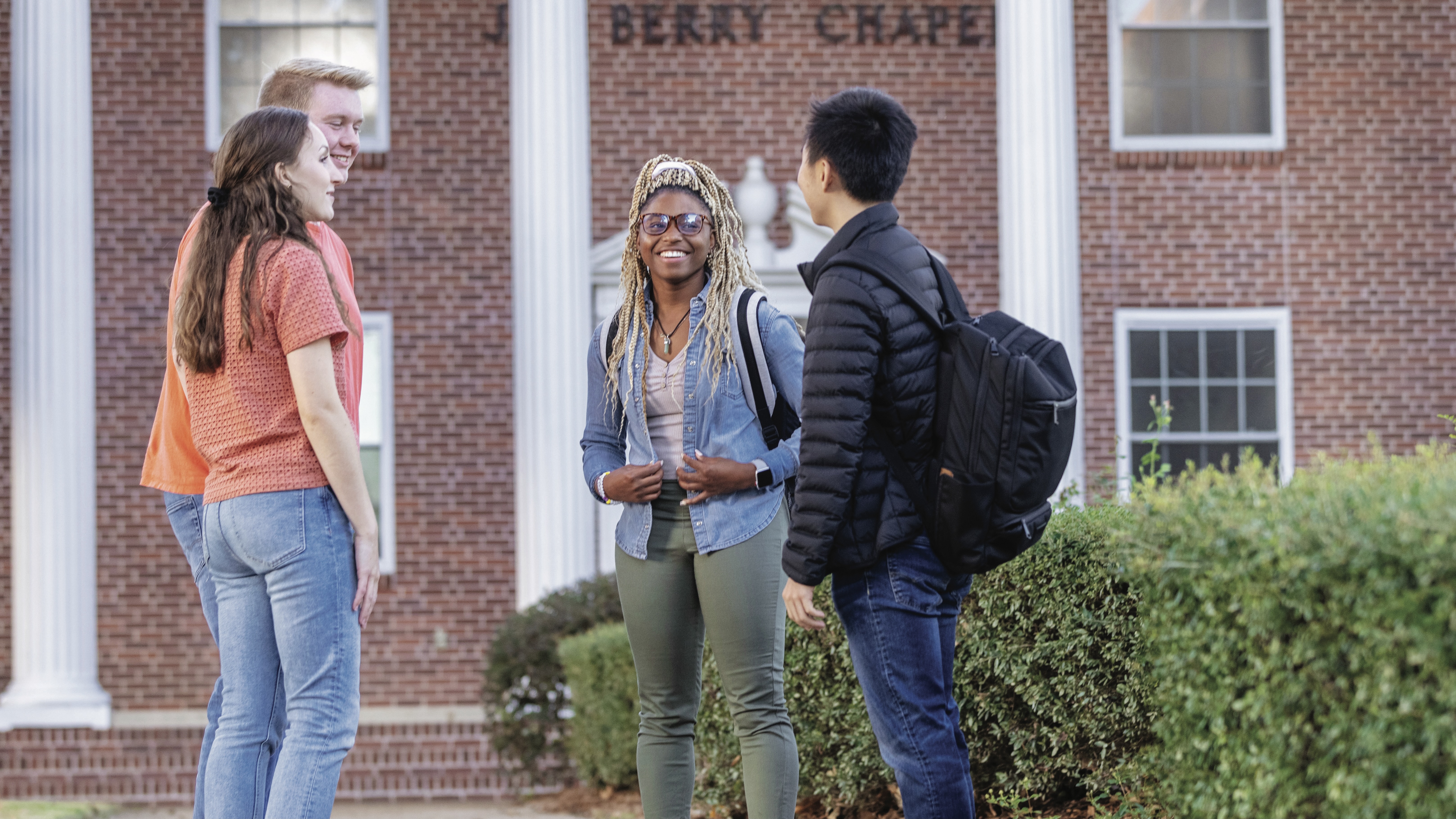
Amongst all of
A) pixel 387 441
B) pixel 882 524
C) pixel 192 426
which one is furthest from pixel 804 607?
pixel 387 441

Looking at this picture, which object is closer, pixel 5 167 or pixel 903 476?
pixel 903 476

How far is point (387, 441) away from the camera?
1030 centimetres

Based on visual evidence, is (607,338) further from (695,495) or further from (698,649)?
(698,649)

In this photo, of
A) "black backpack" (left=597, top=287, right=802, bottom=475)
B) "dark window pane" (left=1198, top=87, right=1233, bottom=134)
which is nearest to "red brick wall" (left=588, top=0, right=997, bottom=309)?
"dark window pane" (left=1198, top=87, right=1233, bottom=134)

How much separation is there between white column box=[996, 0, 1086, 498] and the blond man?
269 inches

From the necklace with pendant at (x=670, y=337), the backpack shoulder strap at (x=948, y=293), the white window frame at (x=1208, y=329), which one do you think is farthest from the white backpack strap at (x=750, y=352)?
the white window frame at (x=1208, y=329)

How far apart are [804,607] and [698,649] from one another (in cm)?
52

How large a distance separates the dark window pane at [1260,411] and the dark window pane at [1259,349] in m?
0.13

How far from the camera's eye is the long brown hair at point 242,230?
2977 mm

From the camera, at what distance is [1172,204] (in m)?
10.7

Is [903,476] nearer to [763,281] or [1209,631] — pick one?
[1209,631]

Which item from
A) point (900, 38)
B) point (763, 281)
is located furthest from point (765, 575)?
point (900, 38)

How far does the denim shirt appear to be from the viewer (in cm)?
334

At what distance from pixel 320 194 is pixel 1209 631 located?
2.10 m
